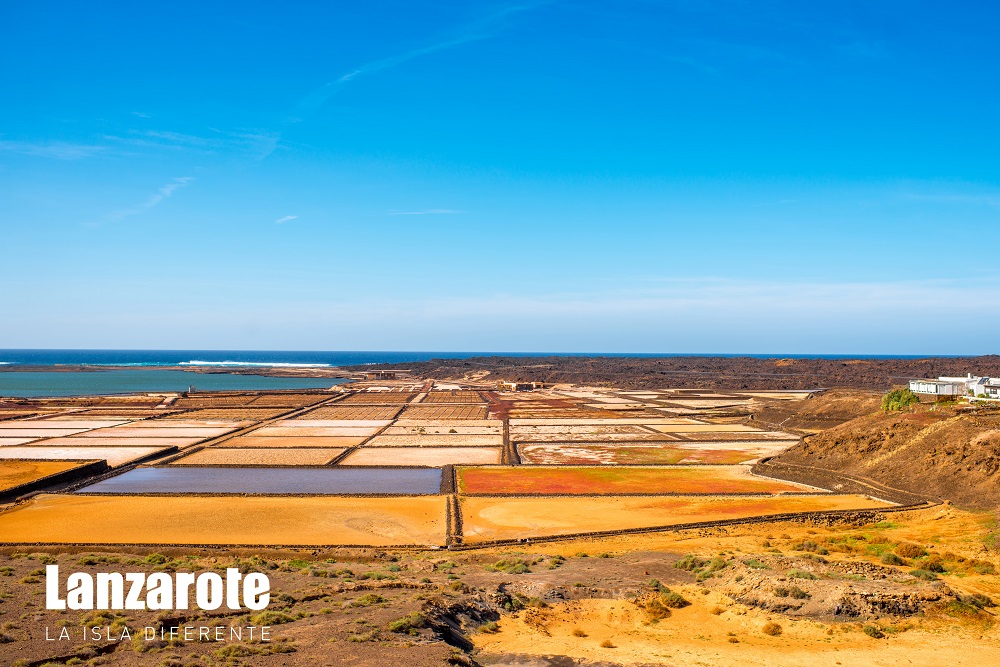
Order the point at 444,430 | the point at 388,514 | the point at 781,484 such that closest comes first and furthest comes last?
the point at 388,514 → the point at 781,484 → the point at 444,430

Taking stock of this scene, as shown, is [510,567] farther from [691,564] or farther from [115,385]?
[115,385]

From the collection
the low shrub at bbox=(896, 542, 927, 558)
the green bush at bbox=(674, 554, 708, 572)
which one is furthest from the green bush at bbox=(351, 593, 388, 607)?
the low shrub at bbox=(896, 542, 927, 558)

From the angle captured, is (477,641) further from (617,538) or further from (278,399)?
(278,399)

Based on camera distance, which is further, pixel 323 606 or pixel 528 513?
pixel 528 513

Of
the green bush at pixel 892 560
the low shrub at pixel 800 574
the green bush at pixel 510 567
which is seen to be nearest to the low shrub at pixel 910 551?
the green bush at pixel 892 560

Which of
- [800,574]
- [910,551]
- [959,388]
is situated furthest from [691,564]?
[959,388]

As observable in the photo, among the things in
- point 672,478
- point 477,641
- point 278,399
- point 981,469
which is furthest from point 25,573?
point 278,399
